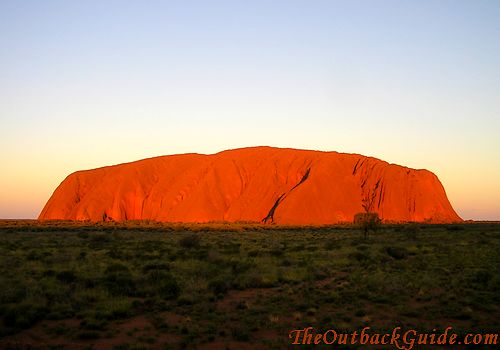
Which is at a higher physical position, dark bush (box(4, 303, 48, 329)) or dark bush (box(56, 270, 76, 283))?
dark bush (box(4, 303, 48, 329))

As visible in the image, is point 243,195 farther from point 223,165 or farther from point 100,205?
point 100,205

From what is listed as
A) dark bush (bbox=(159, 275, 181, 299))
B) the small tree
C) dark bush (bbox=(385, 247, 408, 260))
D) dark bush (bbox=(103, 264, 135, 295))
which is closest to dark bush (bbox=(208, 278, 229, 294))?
dark bush (bbox=(159, 275, 181, 299))

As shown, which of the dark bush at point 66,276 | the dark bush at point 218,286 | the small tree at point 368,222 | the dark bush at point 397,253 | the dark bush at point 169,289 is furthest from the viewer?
the small tree at point 368,222

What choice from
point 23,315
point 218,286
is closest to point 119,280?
point 218,286

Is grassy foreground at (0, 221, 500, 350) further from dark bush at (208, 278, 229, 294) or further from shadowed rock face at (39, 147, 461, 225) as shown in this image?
shadowed rock face at (39, 147, 461, 225)

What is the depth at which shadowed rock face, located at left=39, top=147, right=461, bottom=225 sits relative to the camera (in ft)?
249

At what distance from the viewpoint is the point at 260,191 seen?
80938 millimetres

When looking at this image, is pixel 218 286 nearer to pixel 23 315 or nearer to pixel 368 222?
pixel 23 315

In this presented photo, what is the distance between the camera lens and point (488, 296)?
13.0 m

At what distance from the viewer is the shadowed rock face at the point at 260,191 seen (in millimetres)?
75750

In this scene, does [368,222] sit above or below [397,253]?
below

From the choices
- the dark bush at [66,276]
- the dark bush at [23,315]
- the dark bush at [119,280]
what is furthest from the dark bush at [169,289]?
the dark bush at [23,315]

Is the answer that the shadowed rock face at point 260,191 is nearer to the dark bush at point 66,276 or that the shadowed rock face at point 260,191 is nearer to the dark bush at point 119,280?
the dark bush at point 119,280

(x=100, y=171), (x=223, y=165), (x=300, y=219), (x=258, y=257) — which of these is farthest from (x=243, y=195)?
(x=258, y=257)
